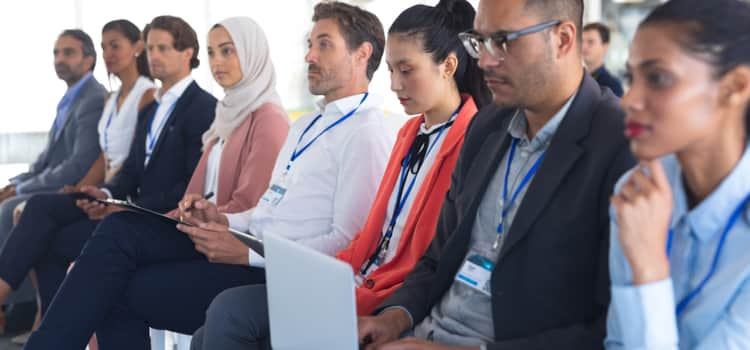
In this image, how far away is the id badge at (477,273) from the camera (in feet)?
5.21

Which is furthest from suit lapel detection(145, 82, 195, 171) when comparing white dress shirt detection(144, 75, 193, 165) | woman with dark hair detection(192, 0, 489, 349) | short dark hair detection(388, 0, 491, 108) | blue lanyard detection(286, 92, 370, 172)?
short dark hair detection(388, 0, 491, 108)

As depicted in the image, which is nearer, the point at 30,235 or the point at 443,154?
the point at 443,154

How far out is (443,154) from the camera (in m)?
2.00

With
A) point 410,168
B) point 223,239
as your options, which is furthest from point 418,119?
point 223,239

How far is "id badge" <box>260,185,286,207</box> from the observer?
251 cm

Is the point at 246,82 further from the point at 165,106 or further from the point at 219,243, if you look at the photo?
the point at 219,243

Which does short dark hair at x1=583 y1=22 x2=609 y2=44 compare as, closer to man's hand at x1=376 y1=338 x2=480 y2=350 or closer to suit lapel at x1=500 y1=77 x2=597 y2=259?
suit lapel at x1=500 y1=77 x2=597 y2=259

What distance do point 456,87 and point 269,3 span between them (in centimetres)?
546

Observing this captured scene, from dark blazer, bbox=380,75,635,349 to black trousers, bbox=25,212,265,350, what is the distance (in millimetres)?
1115

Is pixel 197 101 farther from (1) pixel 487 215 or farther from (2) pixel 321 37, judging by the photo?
(1) pixel 487 215

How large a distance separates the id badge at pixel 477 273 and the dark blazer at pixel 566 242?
66mm

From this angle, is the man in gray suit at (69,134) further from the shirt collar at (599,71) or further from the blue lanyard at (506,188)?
the blue lanyard at (506,188)

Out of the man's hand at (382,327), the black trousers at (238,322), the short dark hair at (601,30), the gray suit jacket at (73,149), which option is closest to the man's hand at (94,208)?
the gray suit jacket at (73,149)

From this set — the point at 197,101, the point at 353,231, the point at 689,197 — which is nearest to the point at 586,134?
the point at 689,197
